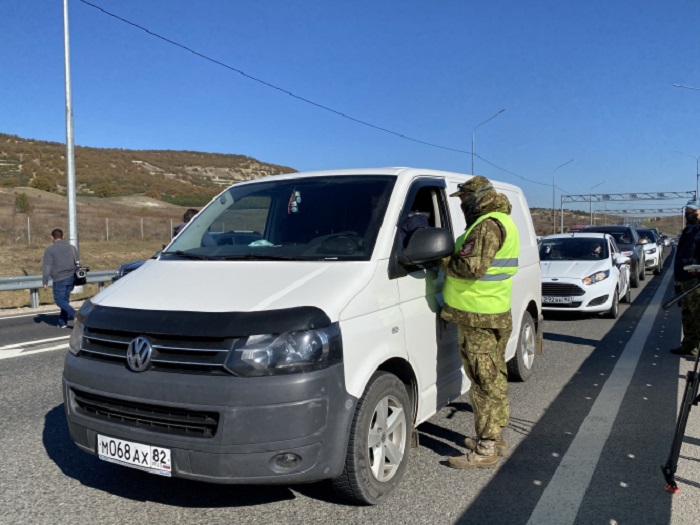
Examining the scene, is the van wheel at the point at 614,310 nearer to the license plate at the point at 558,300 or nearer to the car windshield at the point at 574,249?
the license plate at the point at 558,300

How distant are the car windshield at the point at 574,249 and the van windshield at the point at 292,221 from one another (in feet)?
28.4

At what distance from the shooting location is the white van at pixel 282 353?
2982 mm

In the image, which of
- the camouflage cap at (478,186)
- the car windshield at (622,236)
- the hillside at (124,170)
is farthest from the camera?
the hillside at (124,170)

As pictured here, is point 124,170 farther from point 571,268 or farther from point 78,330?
point 78,330

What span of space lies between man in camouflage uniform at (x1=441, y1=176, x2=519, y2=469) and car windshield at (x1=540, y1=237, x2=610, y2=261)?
27.8 feet

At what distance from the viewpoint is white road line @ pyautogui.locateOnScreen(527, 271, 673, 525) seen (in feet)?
11.5

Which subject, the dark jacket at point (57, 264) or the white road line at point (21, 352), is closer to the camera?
the white road line at point (21, 352)

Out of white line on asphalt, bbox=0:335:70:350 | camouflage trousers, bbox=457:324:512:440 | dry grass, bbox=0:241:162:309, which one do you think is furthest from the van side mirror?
dry grass, bbox=0:241:162:309

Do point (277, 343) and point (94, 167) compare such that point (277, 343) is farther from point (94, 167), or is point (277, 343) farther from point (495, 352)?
point (94, 167)

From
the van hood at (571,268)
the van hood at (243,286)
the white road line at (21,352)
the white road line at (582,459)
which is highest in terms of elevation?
the van hood at (243,286)

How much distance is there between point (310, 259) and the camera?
383 cm

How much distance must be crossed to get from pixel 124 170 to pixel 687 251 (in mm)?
83364

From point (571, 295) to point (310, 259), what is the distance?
8173mm

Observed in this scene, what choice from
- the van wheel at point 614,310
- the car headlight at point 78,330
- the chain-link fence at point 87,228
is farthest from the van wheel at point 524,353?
the chain-link fence at point 87,228
